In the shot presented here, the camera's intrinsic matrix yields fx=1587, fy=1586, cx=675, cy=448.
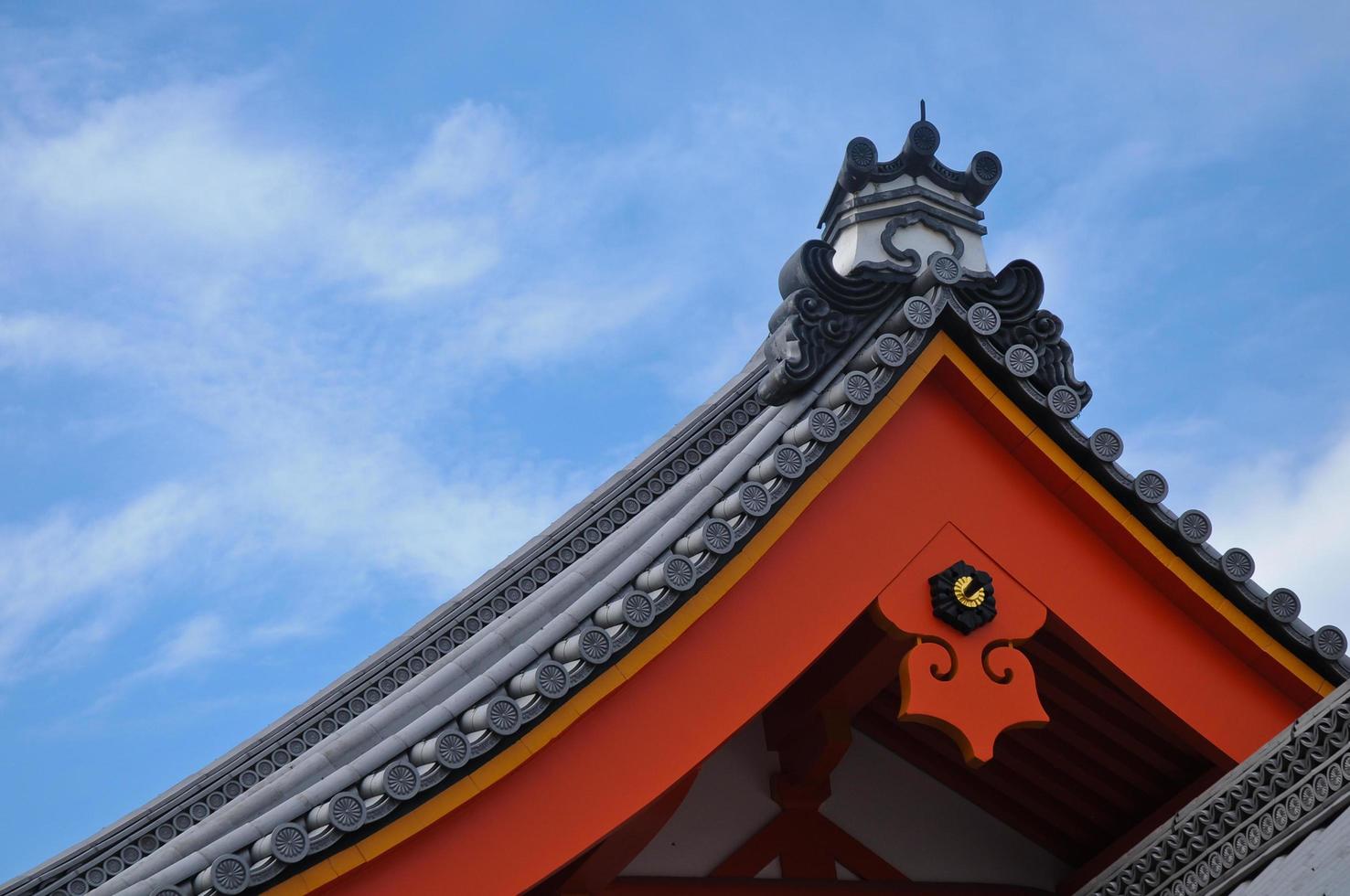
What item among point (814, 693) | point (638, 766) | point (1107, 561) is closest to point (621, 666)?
point (638, 766)

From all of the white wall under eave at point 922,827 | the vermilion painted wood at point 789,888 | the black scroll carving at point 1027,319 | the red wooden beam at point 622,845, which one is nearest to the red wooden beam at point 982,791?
the white wall under eave at point 922,827

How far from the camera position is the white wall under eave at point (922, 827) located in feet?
21.8

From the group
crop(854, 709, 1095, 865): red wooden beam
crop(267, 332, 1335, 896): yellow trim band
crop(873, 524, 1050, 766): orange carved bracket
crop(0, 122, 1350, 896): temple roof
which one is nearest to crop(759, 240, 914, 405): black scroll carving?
crop(0, 122, 1350, 896): temple roof

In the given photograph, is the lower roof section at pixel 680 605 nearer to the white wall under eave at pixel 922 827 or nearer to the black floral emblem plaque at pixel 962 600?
the black floral emblem plaque at pixel 962 600

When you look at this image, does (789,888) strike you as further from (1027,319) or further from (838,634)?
(1027,319)

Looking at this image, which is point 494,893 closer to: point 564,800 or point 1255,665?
point 564,800

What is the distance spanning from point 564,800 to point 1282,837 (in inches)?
82.5

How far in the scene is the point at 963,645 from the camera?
5.40m

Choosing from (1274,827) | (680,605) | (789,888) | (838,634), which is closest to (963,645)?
(838,634)

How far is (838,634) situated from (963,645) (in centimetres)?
45

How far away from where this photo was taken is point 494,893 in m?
4.73

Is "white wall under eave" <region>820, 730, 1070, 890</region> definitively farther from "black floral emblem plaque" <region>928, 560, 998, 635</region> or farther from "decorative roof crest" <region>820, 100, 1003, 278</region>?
"decorative roof crest" <region>820, 100, 1003, 278</region>

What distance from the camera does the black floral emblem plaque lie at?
5387mm

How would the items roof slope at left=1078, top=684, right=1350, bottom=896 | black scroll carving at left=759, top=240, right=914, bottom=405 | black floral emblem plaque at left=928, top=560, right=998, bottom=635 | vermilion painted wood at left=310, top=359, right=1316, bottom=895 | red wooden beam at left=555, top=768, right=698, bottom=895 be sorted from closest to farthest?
roof slope at left=1078, top=684, right=1350, bottom=896 < vermilion painted wood at left=310, top=359, right=1316, bottom=895 < red wooden beam at left=555, top=768, right=698, bottom=895 < black floral emblem plaque at left=928, top=560, right=998, bottom=635 < black scroll carving at left=759, top=240, right=914, bottom=405
